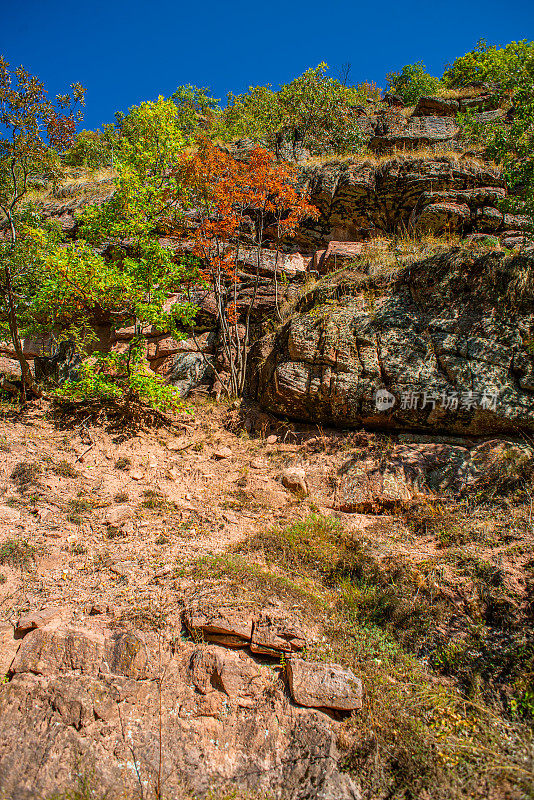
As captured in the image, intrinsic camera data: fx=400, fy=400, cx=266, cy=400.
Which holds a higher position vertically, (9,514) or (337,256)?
(337,256)

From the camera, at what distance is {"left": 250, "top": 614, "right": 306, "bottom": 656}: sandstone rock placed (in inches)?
141

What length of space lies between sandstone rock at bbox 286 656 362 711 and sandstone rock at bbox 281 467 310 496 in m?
2.83

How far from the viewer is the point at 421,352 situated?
6.76m

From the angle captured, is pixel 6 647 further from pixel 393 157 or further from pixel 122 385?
pixel 393 157

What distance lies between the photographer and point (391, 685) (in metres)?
3.38

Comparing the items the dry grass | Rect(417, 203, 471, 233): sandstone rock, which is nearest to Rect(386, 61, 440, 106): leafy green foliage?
the dry grass

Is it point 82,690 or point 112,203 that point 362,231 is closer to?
point 112,203

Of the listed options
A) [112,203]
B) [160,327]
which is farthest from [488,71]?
[160,327]

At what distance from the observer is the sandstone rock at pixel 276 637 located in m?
3.58

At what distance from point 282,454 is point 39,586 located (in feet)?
13.4

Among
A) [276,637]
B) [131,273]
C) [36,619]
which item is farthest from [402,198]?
[36,619]

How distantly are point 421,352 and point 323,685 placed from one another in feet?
16.9

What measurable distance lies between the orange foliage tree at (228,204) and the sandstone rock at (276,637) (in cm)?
559

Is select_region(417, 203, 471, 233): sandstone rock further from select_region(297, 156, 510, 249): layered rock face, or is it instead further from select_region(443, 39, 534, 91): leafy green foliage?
select_region(443, 39, 534, 91): leafy green foliage
